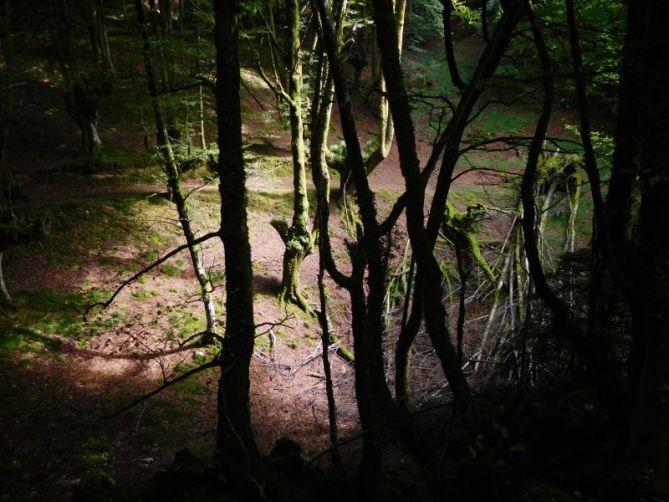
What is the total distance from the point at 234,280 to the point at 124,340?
559 centimetres

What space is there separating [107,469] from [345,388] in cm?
455

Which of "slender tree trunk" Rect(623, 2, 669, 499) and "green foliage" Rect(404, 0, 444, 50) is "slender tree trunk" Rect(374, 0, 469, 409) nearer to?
"slender tree trunk" Rect(623, 2, 669, 499)

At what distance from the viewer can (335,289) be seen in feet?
39.9

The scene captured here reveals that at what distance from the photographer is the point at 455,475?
15.0 feet

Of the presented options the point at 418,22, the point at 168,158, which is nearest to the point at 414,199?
the point at 168,158

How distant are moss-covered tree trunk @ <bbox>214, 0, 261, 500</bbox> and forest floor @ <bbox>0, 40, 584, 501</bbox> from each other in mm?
348

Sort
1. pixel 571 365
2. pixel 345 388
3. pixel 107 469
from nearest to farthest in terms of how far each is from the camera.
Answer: pixel 571 365, pixel 107 469, pixel 345 388

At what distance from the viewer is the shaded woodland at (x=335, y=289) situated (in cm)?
358

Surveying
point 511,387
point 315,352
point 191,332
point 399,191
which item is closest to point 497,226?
point 399,191

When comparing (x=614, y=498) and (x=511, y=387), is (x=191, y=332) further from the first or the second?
(x=614, y=498)

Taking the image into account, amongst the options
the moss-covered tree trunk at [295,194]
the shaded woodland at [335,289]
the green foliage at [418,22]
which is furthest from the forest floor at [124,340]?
the green foliage at [418,22]

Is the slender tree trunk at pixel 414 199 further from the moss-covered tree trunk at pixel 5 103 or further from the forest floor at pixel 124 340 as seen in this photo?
the moss-covered tree trunk at pixel 5 103

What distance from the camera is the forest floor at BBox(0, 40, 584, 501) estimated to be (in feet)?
20.5

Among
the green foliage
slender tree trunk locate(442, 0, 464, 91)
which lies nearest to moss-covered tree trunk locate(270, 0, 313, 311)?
slender tree trunk locate(442, 0, 464, 91)
